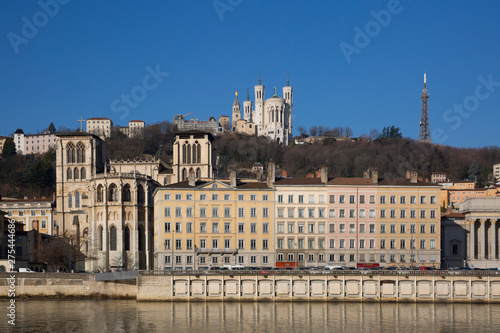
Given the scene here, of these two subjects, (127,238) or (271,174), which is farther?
(127,238)

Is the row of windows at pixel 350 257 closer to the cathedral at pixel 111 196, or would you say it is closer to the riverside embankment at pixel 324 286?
the riverside embankment at pixel 324 286

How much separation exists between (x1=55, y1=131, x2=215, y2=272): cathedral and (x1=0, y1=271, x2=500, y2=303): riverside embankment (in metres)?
25.1

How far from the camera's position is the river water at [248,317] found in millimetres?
57812

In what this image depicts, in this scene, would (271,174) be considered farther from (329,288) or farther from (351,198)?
(329,288)

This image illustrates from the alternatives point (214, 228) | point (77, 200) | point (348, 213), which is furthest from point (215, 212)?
point (77, 200)

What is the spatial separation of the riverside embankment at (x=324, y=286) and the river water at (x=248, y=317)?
4.63 ft

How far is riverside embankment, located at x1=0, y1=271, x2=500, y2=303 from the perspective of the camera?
72.4 m

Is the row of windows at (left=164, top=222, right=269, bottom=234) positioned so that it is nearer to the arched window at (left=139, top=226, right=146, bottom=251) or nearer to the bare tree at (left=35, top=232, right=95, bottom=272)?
the bare tree at (left=35, top=232, right=95, bottom=272)

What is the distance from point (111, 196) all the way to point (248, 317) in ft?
138

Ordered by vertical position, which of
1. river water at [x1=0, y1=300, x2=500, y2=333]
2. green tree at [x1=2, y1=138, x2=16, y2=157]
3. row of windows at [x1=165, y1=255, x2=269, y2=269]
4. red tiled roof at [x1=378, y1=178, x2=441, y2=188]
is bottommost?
river water at [x1=0, y1=300, x2=500, y2=333]

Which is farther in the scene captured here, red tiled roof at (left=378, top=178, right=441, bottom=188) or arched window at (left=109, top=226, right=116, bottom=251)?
arched window at (left=109, top=226, right=116, bottom=251)

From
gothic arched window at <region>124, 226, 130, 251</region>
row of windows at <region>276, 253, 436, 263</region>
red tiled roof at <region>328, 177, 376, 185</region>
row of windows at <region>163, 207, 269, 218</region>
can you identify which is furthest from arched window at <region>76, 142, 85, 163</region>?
red tiled roof at <region>328, 177, 376, 185</region>

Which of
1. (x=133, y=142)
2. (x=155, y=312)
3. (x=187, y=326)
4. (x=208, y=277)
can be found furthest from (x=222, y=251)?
(x=133, y=142)

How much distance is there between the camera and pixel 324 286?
72.6 m
